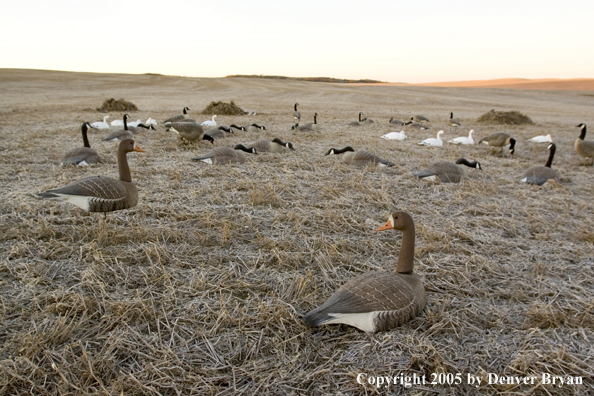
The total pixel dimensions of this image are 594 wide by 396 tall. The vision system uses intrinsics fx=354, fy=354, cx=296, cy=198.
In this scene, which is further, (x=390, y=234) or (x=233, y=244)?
(x=390, y=234)

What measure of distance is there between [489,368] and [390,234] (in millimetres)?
2362

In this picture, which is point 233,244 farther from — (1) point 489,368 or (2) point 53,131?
(2) point 53,131

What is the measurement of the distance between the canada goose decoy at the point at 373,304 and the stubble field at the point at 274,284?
12 cm

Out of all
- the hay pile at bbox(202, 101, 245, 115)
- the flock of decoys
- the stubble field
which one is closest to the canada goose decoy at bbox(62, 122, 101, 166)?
the flock of decoys

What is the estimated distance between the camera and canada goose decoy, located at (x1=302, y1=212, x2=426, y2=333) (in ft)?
9.13

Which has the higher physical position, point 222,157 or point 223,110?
point 223,110

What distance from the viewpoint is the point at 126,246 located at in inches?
166

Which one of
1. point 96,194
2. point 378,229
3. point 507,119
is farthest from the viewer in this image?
point 507,119

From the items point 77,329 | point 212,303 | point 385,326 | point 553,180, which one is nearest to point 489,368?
point 385,326

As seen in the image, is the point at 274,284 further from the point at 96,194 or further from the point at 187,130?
the point at 187,130

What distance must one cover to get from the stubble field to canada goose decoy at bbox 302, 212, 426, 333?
0.12m

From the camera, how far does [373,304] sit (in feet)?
9.17

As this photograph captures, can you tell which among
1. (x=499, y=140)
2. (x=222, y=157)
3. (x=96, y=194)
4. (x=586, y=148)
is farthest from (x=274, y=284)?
(x=499, y=140)

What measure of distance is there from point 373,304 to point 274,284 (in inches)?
45.0
